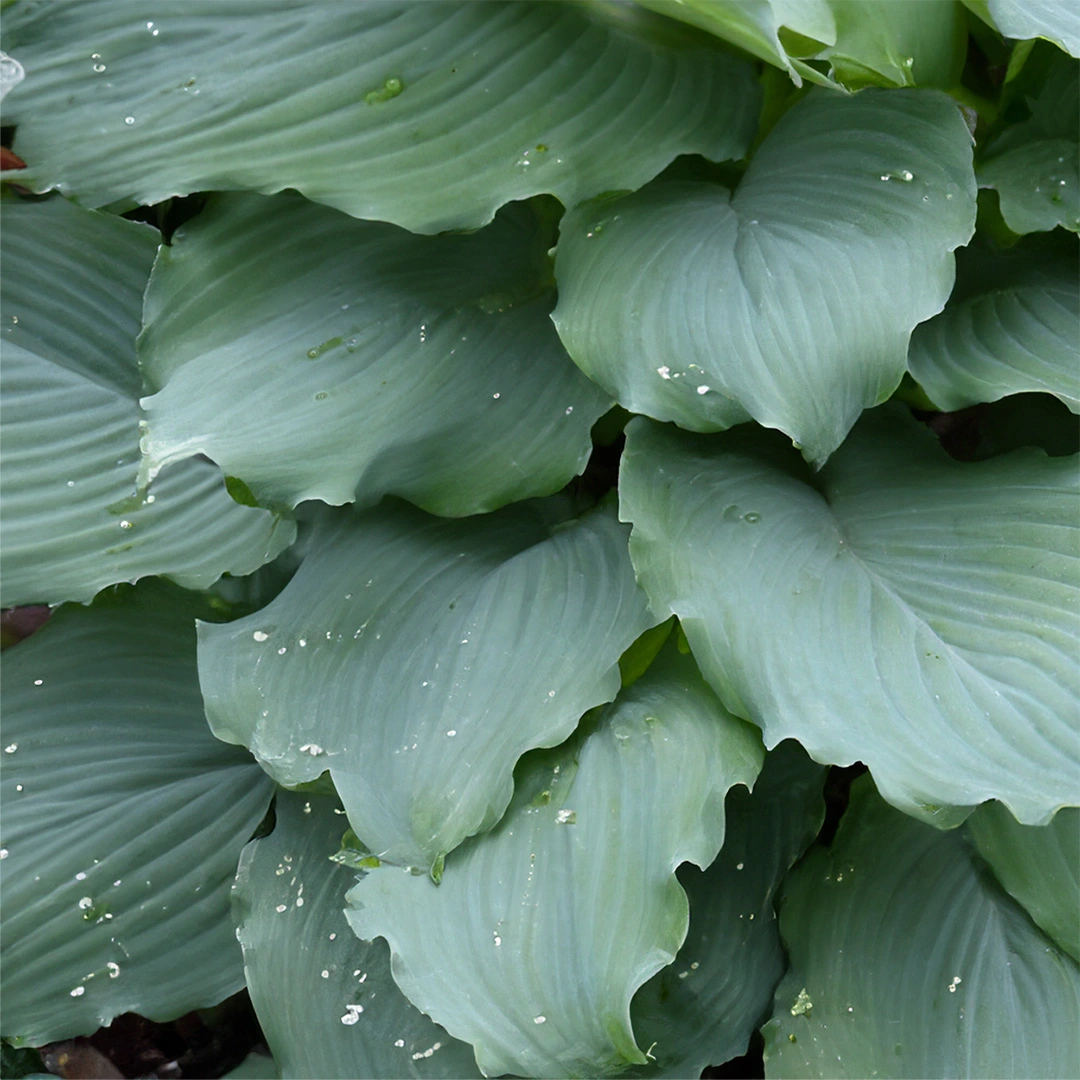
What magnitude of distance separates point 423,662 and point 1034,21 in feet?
2.30

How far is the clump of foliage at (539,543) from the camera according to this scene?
2.38 ft

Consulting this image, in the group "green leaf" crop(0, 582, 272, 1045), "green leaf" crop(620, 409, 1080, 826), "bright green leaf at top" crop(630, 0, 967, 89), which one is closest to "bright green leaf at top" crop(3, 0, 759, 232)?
"bright green leaf at top" crop(630, 0, 967, 89)

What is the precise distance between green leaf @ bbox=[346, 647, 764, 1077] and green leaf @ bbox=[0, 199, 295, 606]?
361 mm

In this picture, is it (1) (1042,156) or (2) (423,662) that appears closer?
(2) (423,662)

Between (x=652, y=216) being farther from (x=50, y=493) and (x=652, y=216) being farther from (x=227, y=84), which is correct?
(x=50, y=493)

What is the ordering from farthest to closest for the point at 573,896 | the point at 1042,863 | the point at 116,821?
the point at 116,821 < the point at 1042,863 < the point at 573,896

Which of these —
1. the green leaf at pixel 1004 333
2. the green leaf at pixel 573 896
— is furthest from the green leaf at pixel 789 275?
the green leaf at pixel 573 896

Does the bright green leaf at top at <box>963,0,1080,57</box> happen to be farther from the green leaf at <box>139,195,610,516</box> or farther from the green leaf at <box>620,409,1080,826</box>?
the green leaf at <box>139,195,610,516</box>

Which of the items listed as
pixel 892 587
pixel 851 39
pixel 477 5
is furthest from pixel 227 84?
pixel 892 587

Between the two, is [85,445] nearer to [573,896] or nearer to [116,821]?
[116,821]

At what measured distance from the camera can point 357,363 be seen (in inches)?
34.0

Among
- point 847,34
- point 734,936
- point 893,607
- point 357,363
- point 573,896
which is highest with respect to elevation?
point 847,34

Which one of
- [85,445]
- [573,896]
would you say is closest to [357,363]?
[85,445]

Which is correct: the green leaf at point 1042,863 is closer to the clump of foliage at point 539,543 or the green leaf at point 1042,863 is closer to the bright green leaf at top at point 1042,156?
the clump of foliage at point 539,543
